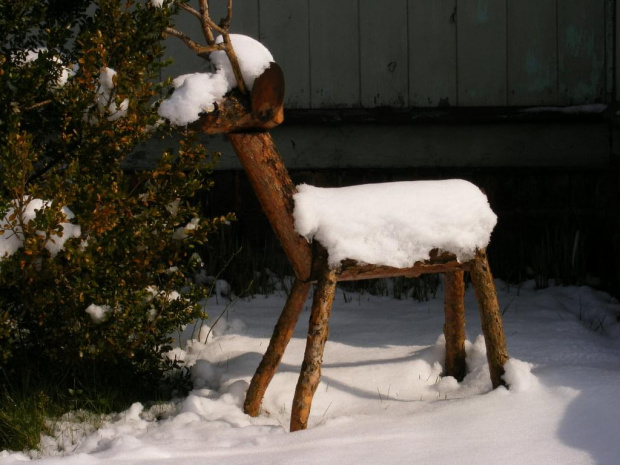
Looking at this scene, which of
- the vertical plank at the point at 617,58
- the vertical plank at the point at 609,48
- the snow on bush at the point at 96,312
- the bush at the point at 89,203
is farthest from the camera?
the vertical plank at the point at 609,48

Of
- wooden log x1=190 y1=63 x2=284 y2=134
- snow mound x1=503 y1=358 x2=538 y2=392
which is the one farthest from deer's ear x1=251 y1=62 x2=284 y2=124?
snow mound x1=503 y1=358 x2=538 y2=392

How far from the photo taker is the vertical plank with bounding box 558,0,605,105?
199 inches

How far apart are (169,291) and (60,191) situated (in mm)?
570

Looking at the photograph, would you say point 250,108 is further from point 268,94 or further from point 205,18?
point 205,18

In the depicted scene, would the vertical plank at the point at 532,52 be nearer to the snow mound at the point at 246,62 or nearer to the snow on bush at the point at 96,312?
the snow mound at the point at 246,62

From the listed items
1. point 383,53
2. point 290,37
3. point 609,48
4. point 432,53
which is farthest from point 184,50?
point 609,48

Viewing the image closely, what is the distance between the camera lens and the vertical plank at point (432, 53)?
16.7 ft

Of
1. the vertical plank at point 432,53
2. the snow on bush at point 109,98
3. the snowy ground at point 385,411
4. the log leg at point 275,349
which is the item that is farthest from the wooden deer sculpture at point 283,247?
the vertical plank at point 432,53

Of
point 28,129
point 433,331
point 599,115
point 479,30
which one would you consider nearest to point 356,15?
point 479,30

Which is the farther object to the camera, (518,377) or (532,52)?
(532,52)

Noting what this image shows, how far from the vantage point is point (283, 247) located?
268cm

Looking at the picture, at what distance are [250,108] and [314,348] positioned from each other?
75 centimetres

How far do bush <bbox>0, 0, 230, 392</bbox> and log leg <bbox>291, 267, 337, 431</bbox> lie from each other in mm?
493

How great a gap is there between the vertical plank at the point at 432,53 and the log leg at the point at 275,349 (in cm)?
259
